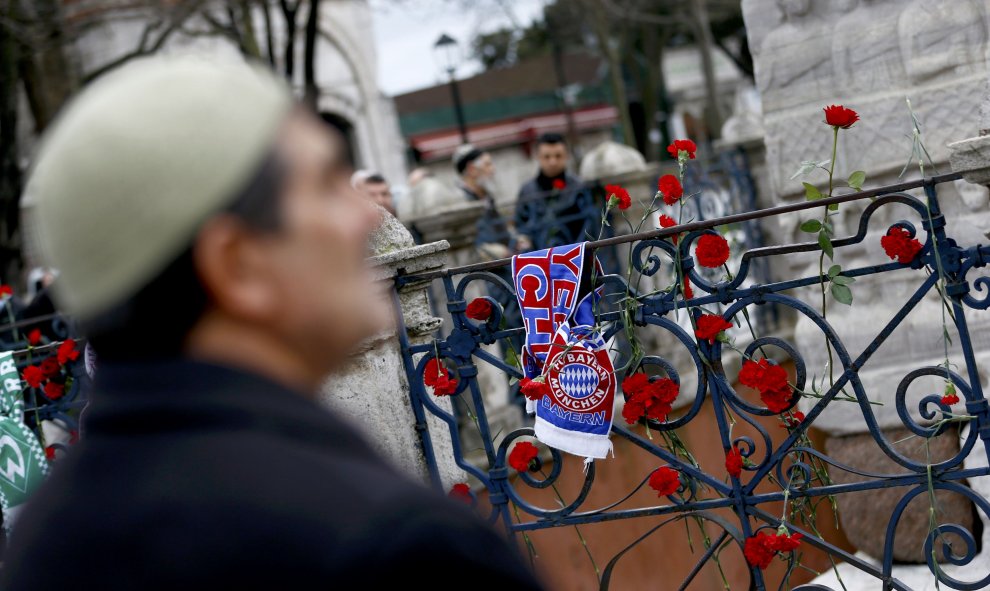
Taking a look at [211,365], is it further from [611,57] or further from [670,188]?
[611,57]

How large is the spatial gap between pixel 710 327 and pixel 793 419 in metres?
0.43

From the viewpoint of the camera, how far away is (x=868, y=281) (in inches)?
235

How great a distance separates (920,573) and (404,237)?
290 cm

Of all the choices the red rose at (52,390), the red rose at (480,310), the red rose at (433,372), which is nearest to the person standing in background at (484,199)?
the red rose at (52,390)

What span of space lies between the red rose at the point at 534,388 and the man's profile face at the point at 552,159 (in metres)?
5.04

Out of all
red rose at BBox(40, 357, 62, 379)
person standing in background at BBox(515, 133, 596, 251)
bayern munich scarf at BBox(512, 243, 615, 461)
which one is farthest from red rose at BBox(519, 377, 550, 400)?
person standing in background at BBox(515, 133, 596, 251)

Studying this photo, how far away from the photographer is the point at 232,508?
117 cm

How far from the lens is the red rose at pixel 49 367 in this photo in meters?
4.98

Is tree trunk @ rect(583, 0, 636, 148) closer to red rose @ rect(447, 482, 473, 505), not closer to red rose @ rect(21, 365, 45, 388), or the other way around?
red rose @ rect(21, 365, 45, 388)

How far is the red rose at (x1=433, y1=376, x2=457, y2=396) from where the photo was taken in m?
4.18

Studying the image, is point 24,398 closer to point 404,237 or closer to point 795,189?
point 404,237

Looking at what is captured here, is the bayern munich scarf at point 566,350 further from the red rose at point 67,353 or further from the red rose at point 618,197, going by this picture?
the red rose at point 67,353

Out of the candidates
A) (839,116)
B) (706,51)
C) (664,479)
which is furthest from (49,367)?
(706,51)

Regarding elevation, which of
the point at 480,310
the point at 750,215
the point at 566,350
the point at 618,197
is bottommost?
the point at 566,350
